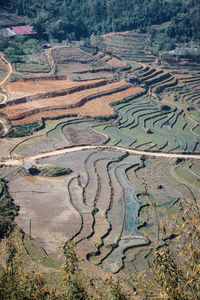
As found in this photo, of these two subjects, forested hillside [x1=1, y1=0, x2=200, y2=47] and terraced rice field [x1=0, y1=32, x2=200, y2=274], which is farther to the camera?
forested hillside [x1=1, y1=0, x2=200, y2=47]

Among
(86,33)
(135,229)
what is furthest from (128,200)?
(86,33)

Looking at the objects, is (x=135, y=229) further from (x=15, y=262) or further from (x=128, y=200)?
(x=15, y=262)

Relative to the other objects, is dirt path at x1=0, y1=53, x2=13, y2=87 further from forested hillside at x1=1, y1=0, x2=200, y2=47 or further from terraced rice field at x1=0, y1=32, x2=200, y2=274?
forested hillside at x1=1, y1=0, x2=200, y2=47

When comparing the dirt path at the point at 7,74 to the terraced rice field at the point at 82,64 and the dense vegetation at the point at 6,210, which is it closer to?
the terraced rice field at the point at 82,64

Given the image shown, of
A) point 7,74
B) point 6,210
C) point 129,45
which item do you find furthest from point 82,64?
point 6,210

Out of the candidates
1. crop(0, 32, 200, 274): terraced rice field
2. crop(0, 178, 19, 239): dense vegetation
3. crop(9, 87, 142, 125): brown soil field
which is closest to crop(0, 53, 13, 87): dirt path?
crop(0, 32, 200, 274): terraced rice field

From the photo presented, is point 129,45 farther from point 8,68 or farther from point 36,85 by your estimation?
point 36,85

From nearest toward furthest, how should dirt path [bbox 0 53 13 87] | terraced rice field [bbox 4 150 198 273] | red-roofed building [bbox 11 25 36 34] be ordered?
terraced rice field [bbox 4 150 198 273]
dirt path [bbox 0 53 13 87]
red-roofed building [bbox 11 25 36 34]
